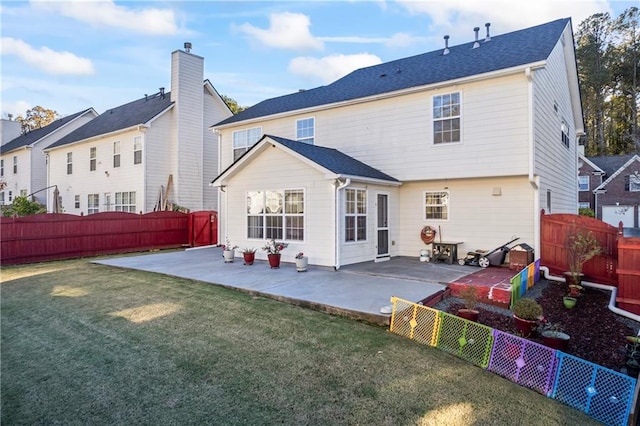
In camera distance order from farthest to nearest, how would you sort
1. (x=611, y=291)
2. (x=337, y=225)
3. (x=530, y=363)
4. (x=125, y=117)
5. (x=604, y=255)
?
(x=125, y=117)
(x=337, y=225)
(x=604, y=255)
(x=611, y=291)
(x=530, y=363)

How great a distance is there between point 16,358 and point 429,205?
10179mm

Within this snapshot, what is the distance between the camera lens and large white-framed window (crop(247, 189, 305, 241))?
10.5 metres

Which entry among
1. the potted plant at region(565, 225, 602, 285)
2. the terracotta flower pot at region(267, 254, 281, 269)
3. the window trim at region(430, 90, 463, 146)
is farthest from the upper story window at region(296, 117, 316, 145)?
the potted plant at region(565, 225, 602, 285)

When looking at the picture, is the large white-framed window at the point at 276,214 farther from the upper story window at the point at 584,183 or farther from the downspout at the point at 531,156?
the upper story window at the point at 584,183

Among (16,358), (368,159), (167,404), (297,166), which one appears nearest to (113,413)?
(167,404)

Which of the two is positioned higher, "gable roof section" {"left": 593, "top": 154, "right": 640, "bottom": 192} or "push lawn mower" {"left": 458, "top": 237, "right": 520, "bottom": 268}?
"gable roof section" {"left": 593, "top": 154, "right": 640, "bottom": 192}

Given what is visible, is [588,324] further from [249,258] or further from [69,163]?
[69,163]

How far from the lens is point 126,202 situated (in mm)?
18359

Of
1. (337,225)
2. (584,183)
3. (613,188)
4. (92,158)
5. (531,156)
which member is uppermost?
(92,158)

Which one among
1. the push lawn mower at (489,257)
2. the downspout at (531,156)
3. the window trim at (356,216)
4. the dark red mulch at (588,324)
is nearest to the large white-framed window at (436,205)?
the push lawn mower at (489,257)

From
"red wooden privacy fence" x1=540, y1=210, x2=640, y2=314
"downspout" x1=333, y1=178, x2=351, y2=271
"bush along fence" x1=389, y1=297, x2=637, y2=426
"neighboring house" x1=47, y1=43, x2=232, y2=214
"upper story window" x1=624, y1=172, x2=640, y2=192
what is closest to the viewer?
"bush along fence" x1=389, y1=297, x2=637, y2=426

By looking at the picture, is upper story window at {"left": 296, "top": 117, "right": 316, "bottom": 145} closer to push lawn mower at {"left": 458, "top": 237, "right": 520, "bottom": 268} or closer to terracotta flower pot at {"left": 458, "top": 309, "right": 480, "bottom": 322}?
push lawn mower at {"left": 458, "top": 237, "right": 520, "bottom": 268}

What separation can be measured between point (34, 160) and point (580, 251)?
3075cm

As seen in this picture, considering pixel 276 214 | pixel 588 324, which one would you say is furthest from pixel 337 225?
pixel 588 324
